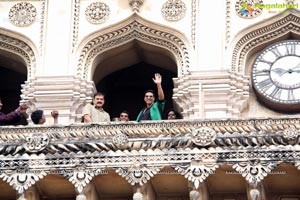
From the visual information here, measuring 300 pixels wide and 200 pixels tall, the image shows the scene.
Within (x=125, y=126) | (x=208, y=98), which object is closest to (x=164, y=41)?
(x=208, y=98)

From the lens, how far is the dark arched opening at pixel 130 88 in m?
30.2

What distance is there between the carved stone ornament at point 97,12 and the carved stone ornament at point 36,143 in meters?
4.93

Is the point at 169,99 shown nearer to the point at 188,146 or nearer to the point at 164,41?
the point at 164,41

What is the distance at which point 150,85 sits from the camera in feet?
100.0

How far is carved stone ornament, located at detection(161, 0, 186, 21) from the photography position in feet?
90.6

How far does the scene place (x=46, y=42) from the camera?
27562 millimetres

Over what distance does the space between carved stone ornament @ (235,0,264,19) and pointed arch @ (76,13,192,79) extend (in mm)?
1282

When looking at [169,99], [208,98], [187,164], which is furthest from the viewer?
[169,99]

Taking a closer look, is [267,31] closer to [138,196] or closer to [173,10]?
[173,10]

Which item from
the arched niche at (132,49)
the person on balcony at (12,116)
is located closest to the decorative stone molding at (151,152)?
the person on balcony at (12,116)

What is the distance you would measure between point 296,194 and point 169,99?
7269 mm

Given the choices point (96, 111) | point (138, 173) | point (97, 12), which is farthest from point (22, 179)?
point (97, 12)

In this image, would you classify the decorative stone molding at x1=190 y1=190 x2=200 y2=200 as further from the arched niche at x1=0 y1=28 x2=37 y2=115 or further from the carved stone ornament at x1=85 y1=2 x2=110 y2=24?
the carved stone ornament at x1=85 y1=2 x2=110 y2=24

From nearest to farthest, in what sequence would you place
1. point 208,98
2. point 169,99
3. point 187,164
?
point 187,164
point 208,98
point 169,99
